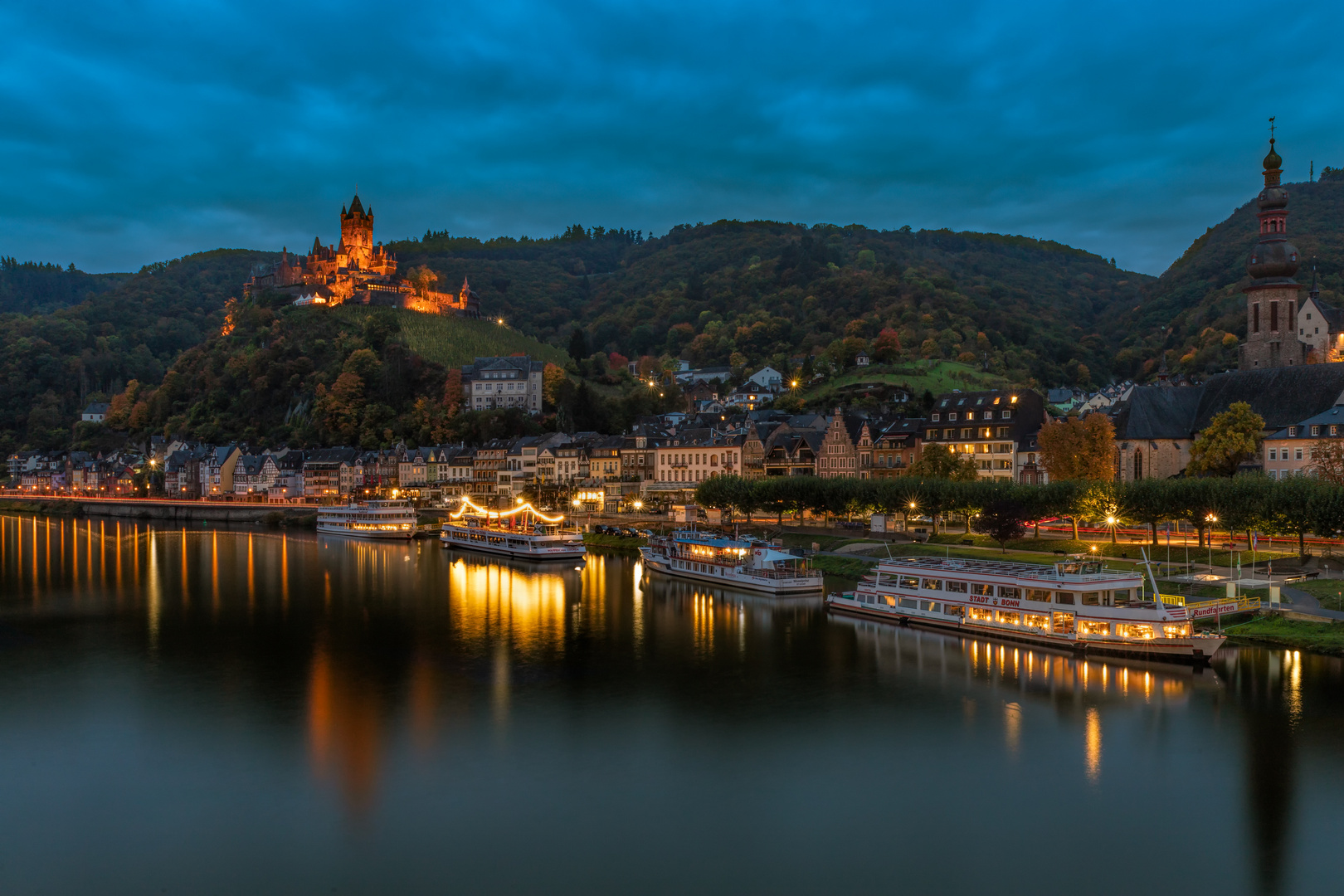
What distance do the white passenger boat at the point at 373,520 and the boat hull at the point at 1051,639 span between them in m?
49.3

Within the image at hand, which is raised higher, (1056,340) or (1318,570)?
(1056,340)

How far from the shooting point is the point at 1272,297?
76250 mm

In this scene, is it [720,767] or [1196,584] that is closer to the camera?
[720,767]

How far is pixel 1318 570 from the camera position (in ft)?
138

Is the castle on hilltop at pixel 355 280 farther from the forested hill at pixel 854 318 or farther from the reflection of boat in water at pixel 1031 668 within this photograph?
the reflection of boat in water at pixel 1031 668

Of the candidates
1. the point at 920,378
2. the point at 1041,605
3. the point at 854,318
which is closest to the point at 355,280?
the point at 854,318

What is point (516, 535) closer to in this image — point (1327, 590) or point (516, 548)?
point (516, 548)

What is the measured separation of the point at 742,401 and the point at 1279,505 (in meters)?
80.1

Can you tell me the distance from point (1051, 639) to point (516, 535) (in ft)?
131

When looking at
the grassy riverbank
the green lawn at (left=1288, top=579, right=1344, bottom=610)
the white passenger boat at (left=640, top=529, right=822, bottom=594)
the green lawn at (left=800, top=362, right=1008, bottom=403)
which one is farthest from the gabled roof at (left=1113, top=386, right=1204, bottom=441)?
the grassy riverbank

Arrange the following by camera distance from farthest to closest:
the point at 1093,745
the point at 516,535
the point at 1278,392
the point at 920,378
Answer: the point at 920,378
the point at 516,535
the point at 1278,392
the point at 1093,745

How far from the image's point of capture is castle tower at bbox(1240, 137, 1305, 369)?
74.6 m

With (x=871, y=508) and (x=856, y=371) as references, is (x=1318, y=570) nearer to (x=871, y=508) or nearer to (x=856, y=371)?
(x=871, y=508)

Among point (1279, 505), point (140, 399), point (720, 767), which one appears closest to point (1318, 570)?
point (1279, 505)
